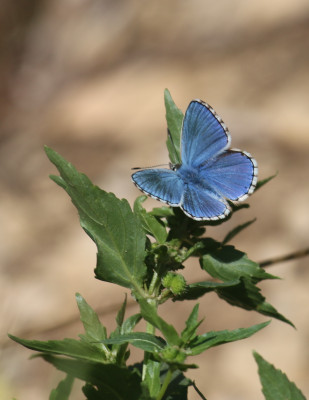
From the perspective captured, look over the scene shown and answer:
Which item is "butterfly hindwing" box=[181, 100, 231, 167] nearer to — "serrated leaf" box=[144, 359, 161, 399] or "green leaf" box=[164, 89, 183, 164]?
"green leaf" box=[164, 89, 183, 164]

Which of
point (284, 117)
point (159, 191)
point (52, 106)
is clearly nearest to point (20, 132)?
point (52, 106)

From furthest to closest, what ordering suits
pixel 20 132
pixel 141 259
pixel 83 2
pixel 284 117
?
1. pixel 83 2
2. pixel 20 132
3. pixel 284 117
4. pixel 141 259

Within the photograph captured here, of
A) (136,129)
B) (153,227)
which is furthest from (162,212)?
(136,129)

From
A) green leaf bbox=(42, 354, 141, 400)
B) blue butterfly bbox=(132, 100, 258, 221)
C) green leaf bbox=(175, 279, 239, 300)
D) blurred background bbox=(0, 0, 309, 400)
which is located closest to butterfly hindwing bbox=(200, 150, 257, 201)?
blue butterfly bbox=(132, 100, 258, 221)

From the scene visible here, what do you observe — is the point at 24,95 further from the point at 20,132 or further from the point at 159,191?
the point at 159,191

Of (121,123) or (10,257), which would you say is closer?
(10,257)

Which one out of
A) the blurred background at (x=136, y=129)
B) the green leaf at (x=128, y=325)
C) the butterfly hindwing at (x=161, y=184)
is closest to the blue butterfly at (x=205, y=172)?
the butterfly hindwing at (x=161, y=184)

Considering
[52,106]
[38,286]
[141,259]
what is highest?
[52,106]

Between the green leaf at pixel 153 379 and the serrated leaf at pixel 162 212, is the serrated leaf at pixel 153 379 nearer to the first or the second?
the green leaf at pixel 153 379
